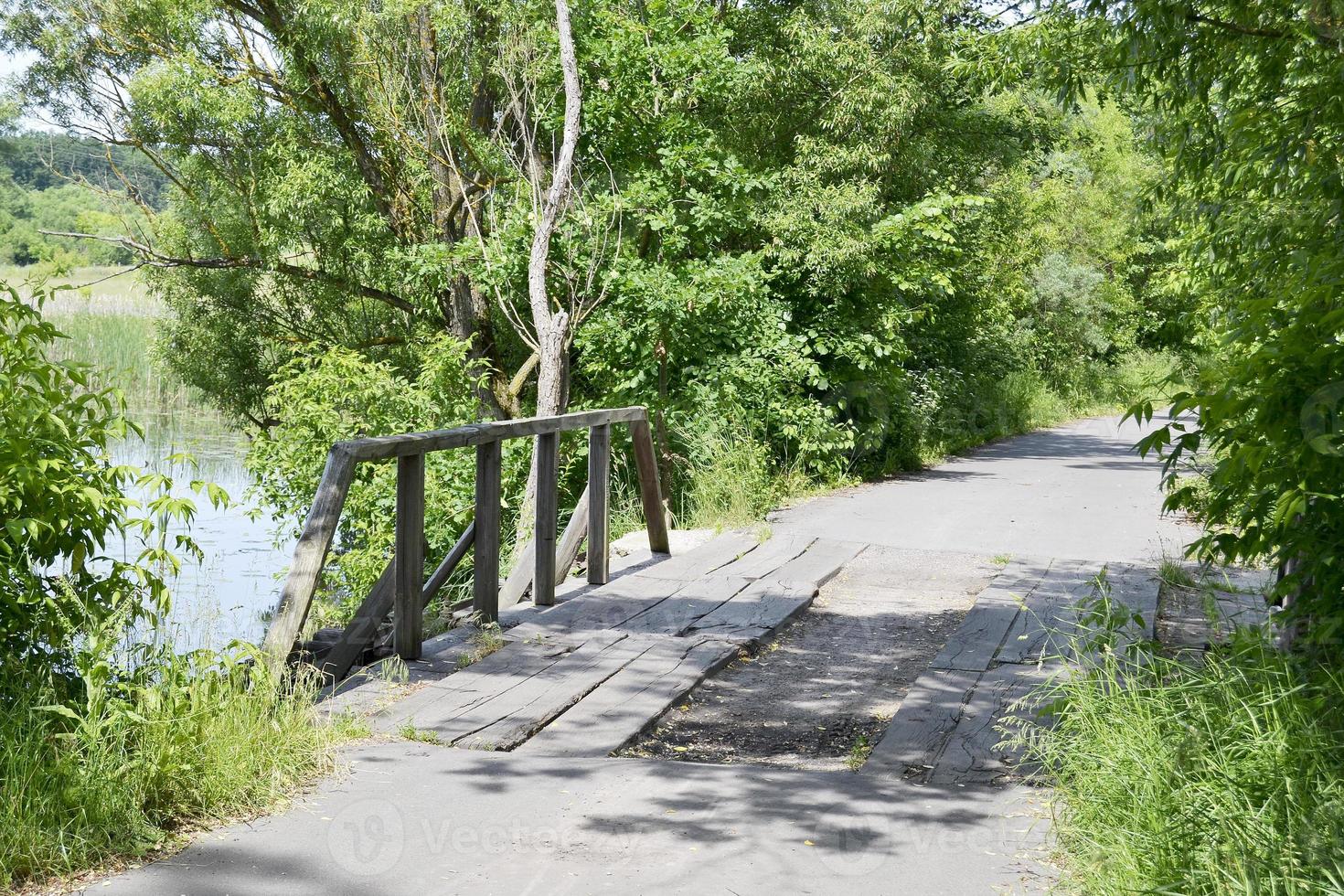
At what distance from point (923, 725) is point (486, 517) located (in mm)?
2696

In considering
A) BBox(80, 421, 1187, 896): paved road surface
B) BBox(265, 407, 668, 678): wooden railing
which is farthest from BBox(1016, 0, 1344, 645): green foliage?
BBox(265, 407, 668, 678): wooden railing

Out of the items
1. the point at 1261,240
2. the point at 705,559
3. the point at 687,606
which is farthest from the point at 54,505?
the point at 1261,240

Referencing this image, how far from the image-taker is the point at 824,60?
616 inches

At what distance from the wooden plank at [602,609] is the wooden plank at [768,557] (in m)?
0.70

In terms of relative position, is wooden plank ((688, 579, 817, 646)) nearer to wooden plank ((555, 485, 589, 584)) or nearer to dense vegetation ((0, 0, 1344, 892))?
wooden plank ((555, 485, 589, 584))

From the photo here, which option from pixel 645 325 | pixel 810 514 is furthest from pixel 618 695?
pixel 645 325

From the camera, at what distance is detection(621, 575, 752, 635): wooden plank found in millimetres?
7418

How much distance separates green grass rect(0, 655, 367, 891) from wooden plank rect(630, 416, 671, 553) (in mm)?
4739

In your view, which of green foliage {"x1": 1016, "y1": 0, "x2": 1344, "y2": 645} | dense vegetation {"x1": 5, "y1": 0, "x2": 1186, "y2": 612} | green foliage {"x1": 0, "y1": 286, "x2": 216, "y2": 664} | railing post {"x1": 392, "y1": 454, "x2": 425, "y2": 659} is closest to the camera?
green foliage {"x1": 1016, "y1": 0, "x2": 1344, "y2": 645}

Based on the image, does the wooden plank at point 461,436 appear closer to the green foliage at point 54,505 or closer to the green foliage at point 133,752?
the green foliage at point 54,505

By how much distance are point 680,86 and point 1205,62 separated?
956 centimetres

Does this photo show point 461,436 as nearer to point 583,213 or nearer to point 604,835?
point 604,835

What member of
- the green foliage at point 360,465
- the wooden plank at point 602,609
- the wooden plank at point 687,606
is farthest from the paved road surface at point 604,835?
the green foliage at point 360,465

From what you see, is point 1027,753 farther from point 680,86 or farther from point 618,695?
point 680,86
